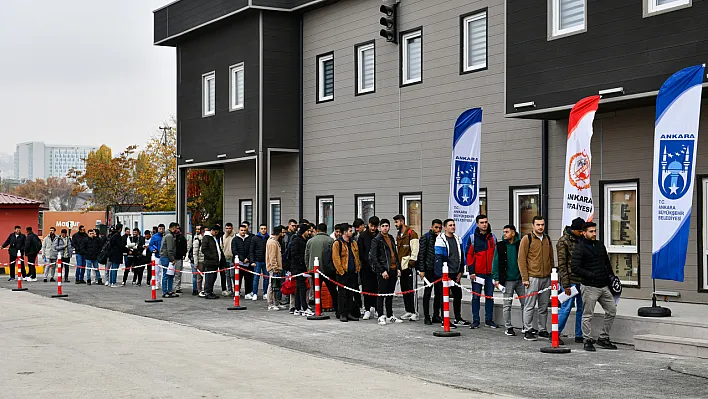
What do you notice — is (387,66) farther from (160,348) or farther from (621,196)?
(160,348)

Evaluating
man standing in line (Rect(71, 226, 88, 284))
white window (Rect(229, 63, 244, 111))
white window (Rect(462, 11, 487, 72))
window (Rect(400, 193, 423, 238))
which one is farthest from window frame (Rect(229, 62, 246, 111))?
white window (Rect(462, 11, 487, 72))

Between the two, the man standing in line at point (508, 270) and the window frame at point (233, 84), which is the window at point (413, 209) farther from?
the man standing in line at point (508, 270)

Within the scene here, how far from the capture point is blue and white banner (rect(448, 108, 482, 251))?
60.3 ft

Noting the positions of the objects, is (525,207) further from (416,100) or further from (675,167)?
(675,167)

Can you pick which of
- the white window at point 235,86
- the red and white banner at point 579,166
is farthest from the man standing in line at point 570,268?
the white window at point 235,86

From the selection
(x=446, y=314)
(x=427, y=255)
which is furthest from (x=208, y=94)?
(x=446, y=314)

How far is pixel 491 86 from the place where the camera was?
21234 mm

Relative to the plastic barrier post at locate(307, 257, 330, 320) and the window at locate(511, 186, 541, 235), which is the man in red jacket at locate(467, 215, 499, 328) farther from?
the window at locate(511, 186, 541, 235)

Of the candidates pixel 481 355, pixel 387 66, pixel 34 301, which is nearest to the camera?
pixel 481 355

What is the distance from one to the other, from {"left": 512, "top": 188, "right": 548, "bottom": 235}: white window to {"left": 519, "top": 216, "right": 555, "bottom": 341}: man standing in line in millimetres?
5140

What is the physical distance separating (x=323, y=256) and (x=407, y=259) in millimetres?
1729

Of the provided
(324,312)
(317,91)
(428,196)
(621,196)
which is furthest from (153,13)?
(621,196)

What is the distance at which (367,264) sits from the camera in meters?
17.8

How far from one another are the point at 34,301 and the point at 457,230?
11242 mm
